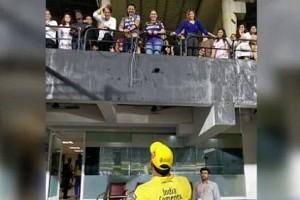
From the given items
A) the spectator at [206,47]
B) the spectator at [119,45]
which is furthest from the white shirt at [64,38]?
the spectator at [206,47]

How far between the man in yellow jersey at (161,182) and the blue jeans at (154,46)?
20.9 feet

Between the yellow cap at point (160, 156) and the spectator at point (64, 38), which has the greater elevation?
the spectator at point (64, 38)

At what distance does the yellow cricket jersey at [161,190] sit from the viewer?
6.20 ft

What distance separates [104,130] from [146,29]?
4.30 metres

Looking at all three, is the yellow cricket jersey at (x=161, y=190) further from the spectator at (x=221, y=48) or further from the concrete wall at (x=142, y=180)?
the concrete wall at (x=142, y=180)

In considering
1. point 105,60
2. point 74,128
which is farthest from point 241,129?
point 105,60

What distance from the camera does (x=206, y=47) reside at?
8625mm

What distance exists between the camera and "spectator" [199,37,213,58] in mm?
8644

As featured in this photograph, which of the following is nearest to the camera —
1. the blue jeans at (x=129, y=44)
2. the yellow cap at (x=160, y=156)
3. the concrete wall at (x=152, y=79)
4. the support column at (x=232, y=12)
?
the yellow cap at (x=160, y=156)

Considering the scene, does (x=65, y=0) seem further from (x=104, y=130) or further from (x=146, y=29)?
(x=146, y=29)

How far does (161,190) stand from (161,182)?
0.03 m

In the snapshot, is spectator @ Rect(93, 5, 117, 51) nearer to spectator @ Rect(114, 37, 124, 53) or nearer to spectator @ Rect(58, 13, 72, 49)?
spectator @ Rect(114, 37, 124, 53)

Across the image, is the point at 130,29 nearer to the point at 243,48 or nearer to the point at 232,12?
the point at 243,48

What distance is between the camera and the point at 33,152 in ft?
2.86
